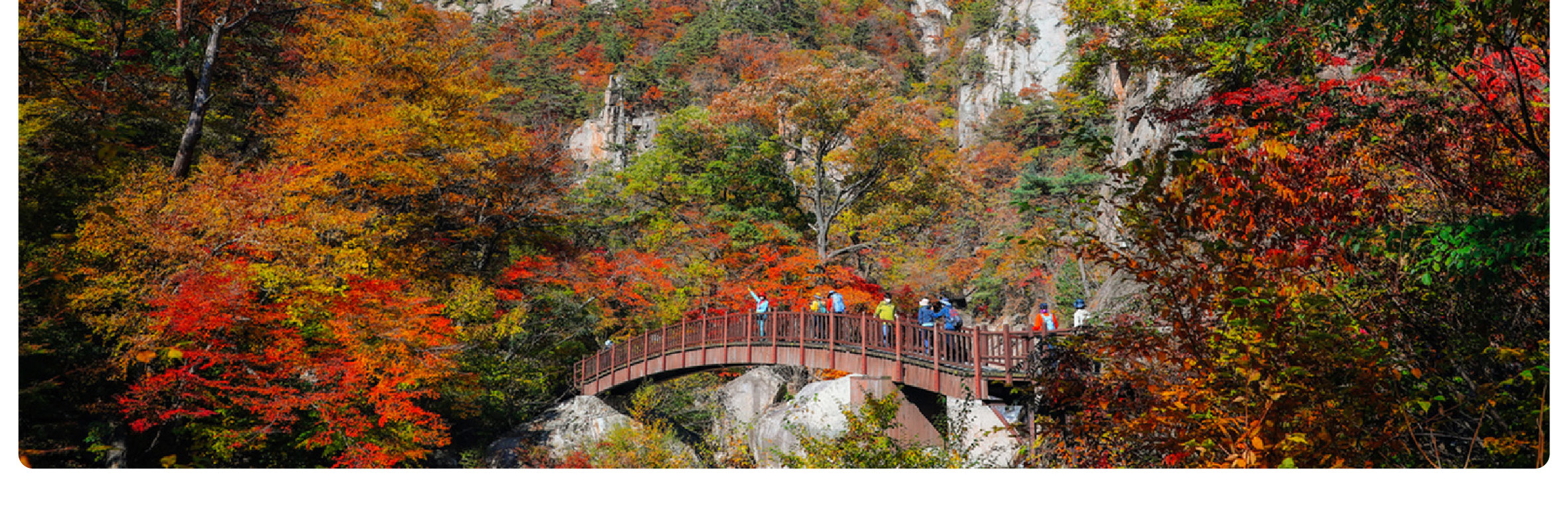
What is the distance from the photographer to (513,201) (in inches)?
473

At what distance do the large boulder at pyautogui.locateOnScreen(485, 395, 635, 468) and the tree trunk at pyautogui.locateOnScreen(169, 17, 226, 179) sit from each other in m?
4.39

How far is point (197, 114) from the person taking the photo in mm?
7379

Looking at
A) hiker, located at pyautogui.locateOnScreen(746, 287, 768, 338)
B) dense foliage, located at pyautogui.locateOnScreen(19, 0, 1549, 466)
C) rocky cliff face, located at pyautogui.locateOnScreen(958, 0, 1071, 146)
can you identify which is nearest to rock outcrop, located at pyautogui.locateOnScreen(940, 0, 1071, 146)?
rocky cliff face, located at pyautogui.locateOnScreen(958, 0, 1071, 146)

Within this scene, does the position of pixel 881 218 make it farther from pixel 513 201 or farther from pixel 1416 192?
pixel 1416 192

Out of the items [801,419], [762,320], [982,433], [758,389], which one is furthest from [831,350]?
[758,389]

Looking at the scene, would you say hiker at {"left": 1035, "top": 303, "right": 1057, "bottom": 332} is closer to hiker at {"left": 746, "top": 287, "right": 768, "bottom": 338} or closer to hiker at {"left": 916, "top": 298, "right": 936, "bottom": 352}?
hiker at {"left": 916, "top": 298, "right": 936, "bottom": 352}

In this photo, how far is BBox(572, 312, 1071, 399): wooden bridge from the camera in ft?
21.0

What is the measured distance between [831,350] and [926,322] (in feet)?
3.46

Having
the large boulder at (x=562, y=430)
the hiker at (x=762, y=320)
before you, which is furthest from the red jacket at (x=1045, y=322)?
the large boulder at (x=562, y=430)

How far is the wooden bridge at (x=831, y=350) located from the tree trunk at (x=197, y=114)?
5247mm

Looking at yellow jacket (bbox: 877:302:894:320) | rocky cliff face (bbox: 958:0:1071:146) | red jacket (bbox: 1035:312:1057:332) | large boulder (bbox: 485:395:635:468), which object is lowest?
large boulder (bbox: 485:395:635:468)

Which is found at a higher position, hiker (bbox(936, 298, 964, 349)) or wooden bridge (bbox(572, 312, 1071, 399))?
hiker (bbox(936, 298, 964, 349))

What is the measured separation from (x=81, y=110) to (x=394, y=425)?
3.72m

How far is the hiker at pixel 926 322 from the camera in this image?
22.9 ft
